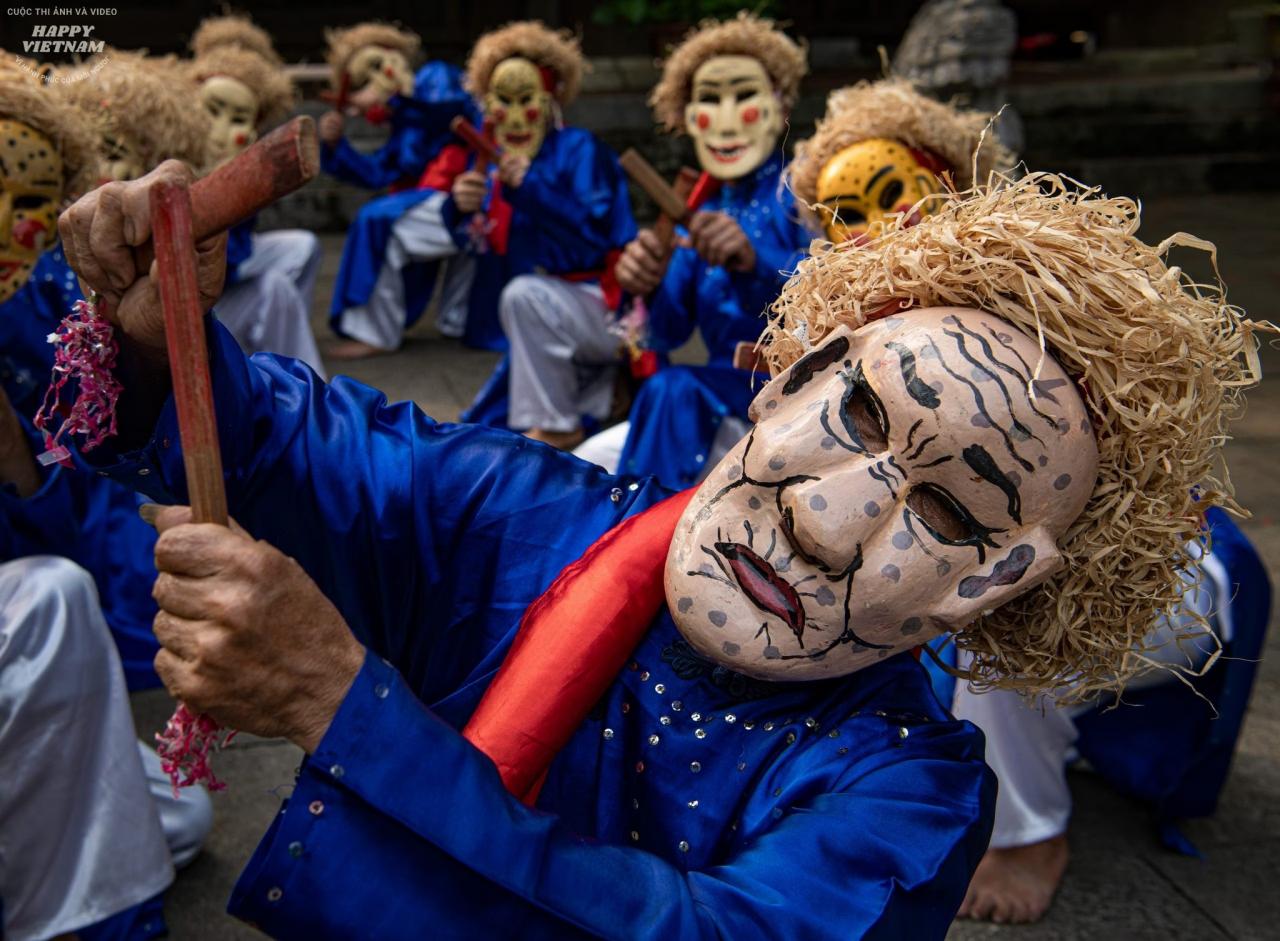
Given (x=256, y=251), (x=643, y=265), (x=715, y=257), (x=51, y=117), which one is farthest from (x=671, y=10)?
(x=51, y=117)

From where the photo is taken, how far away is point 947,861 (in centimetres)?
129

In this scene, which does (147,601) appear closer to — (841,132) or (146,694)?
(146,694)

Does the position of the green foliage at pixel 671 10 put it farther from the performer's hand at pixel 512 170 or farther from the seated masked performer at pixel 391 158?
the performer's hand at pixel 512 170

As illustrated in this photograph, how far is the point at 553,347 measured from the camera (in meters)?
5.77

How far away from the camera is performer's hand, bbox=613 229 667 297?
4.33 meters

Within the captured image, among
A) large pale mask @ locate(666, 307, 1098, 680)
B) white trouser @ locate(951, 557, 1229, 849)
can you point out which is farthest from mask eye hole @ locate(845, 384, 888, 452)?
white trouser @ locate(951, 557, 1229, 849)

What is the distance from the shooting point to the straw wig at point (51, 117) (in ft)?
9.15

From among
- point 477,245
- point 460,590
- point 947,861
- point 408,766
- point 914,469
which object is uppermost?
point 914,469

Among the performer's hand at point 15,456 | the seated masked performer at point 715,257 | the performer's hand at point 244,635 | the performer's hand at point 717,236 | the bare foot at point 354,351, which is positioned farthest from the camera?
the bare foot at point 354,351

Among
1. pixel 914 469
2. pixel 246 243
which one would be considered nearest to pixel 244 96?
pixel 246 243

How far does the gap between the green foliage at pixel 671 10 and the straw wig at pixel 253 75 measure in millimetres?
4021

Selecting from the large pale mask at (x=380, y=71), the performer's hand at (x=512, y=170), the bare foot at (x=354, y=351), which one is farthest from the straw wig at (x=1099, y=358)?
the large pale mask at (x=380, y=71)

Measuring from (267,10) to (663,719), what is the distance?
1096 cm

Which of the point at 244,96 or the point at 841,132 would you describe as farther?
the point at 244,96
